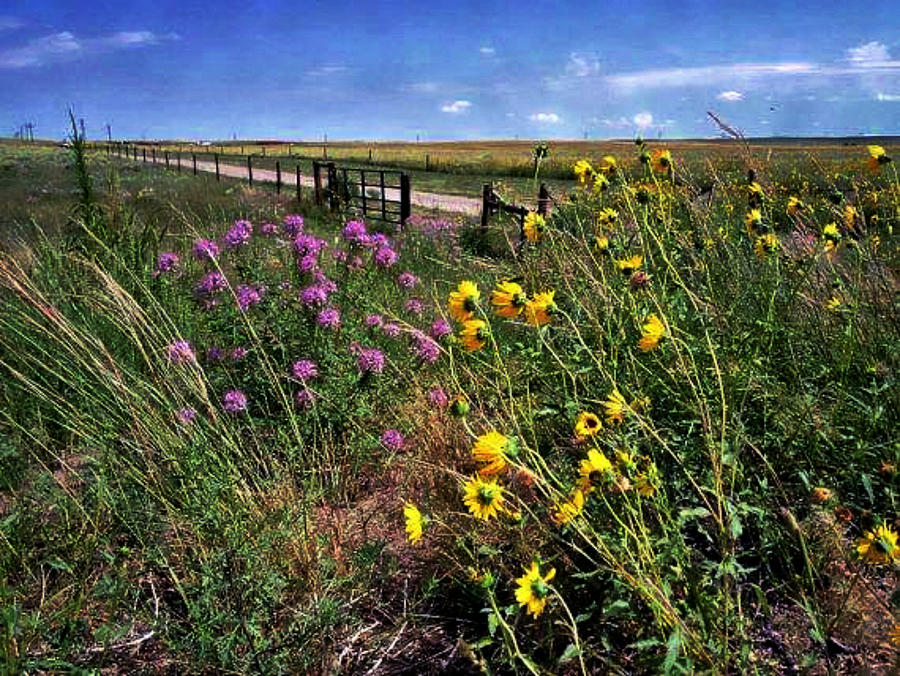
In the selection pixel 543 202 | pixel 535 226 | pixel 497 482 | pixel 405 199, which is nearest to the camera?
pixel 497 482

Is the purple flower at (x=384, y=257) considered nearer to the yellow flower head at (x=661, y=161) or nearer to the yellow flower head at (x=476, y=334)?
the yellow flower head at (x=661, y=161)

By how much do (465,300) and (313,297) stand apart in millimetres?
1453

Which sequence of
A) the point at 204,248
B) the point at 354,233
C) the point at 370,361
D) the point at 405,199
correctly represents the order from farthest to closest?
1. the point at 405,199
2. the point at 354,233
3. the point at 204,248
4. the point at 370,361

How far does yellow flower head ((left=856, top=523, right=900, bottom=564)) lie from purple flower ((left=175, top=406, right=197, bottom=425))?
2.24 metres

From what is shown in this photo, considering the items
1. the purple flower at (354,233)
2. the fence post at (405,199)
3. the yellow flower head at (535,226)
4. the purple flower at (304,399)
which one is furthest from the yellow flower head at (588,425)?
the fence post at (405,199)

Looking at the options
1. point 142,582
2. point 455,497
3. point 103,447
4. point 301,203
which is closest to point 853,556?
point 455,497

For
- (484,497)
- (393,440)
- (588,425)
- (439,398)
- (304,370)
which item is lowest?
(393,440)

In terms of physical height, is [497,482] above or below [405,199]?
below

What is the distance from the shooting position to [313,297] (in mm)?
3260

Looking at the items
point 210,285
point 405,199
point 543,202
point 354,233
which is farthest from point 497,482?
point 405,199

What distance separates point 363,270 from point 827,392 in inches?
94.7

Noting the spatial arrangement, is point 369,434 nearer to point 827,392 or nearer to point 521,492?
point 521,492

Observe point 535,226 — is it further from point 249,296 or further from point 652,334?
point 249,296

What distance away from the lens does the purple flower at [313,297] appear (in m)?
3.26
